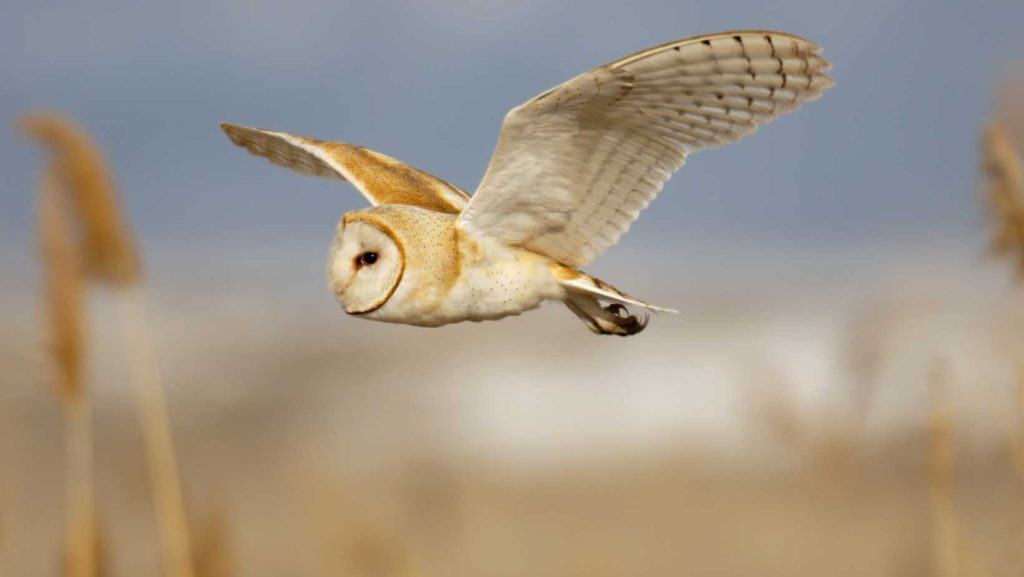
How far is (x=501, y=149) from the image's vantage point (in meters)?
2.52

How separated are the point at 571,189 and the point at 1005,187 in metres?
0.97

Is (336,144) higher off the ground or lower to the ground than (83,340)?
higher

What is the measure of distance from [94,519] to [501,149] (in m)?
1.37

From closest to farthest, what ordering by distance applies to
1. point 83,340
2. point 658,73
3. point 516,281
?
point 658,73, point 516,281, point 83,340

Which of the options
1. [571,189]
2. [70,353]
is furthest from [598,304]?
[70,353]

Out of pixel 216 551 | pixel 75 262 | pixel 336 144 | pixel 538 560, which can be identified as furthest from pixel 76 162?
pixel 538 560

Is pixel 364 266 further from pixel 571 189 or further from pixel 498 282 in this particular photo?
pixel 571 189

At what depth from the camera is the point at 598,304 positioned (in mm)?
2801

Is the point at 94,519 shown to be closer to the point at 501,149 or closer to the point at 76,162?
the point at 76,162

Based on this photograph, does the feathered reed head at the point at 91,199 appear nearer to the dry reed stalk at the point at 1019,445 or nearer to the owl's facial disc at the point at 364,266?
the owl's facial disc at the point at 364,266

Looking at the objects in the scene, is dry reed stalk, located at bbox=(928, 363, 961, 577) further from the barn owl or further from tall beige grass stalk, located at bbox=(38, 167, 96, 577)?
tall beige grass stalk, located at bbox=(38, 167, 96, 577)

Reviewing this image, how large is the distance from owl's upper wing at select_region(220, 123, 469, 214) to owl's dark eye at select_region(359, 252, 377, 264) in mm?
364

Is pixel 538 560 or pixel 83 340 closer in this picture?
pixel 83 340

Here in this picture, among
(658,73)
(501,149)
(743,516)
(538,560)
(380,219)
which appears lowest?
(538,560)
